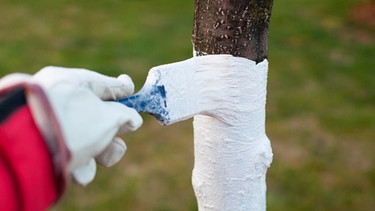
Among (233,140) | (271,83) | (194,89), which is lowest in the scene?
(271,83)

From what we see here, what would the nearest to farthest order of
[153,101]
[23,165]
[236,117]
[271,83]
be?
1. [23,165]
2. [153,101]
3. [236,117]
4. [271,83]

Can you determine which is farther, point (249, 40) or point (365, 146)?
point (365, 146)

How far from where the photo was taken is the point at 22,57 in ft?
12.9

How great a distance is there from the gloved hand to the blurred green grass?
5.49 ft

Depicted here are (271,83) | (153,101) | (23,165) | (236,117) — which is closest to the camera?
(23,165)

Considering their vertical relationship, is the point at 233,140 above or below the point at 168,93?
below

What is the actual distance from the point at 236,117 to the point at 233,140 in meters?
0.05

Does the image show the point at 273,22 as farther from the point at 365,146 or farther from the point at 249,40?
the point at 249,40

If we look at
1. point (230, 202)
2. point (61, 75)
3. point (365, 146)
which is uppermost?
point (61, 75)

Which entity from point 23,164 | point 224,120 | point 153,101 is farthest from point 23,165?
point 224,120

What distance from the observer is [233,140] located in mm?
1069

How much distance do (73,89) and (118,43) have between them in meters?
3.47

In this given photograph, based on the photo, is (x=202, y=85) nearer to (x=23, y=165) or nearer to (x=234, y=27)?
(x=234, y=27)

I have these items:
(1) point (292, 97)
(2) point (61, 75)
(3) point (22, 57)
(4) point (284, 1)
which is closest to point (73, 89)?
(2) point (61, 75)
